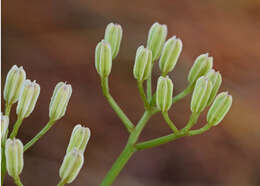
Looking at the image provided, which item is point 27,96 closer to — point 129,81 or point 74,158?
point 74,158

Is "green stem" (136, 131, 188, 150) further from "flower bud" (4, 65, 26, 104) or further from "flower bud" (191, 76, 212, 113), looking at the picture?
"flower bud" (4, 65, 26, 104)

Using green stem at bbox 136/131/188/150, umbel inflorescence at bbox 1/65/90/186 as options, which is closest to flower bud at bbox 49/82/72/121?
umbel inflorescence at bbox 1/65/90/186

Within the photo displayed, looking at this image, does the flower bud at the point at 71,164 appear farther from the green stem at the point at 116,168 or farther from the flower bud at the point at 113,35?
the flower bud at the point at 113,35

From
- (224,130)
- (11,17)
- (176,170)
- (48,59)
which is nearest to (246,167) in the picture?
(224,130)

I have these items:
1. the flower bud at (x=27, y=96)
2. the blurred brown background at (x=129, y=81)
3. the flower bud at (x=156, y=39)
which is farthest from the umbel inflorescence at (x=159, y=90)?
the blurred brown background at (x=129, y=81)

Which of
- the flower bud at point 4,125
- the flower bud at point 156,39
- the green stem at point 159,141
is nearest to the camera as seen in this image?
the flower bud at point 4,125

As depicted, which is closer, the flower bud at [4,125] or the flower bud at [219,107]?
the flower bud at [4,125]

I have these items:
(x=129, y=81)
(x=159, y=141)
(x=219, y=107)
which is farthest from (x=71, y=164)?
(x=129, y=81)
